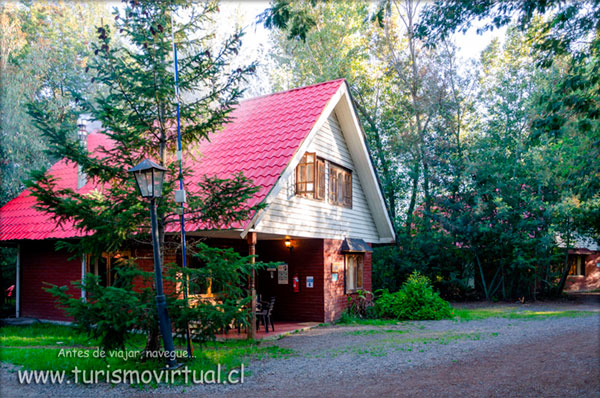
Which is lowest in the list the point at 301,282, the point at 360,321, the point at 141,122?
the point at 360,321

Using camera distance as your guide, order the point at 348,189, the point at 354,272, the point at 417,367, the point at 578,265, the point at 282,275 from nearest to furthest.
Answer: the point at 417,367 → the point at 282,275 → the point at 348,189 → the point at 354,272 → the point at 578,265

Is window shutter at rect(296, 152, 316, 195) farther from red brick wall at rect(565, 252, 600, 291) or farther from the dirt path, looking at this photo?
red brick wall at rect(565, 252, 600, 291)

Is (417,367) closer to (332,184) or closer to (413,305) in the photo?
(332,184)

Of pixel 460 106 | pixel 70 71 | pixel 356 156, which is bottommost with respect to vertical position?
pixel 356 156

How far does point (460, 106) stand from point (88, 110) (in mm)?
20801

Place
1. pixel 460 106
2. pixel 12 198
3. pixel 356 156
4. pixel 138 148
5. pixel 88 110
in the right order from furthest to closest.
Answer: pixel 460 106 → pixel 12 198 → pixel 356 156 → pixel 138 148 → pixel 88 110

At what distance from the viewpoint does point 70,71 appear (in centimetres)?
2359

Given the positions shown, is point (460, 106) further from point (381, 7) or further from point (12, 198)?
point (12, 198)

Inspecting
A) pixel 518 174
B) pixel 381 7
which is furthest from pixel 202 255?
pixel 518 174

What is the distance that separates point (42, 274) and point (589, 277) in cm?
3272

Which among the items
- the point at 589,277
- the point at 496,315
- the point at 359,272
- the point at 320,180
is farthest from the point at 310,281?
the point at 589,277

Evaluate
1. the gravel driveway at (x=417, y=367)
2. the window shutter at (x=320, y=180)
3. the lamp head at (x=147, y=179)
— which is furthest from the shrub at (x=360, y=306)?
the lamp head at (x=147, y=179)

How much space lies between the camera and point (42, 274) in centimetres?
1433

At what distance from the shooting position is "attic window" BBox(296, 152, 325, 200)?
1280 cm
